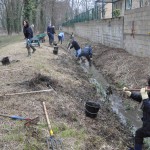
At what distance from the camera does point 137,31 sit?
16.4 meters

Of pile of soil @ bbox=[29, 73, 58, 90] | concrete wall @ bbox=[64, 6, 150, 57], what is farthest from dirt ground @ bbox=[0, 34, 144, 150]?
concrete wall @ bbox=[64, 6, 150, 57]

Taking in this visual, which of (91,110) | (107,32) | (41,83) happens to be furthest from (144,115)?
(107,32)

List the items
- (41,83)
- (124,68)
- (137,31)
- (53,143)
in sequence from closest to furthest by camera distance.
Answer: (53,143) → (41,83) → (124,68) → (137,31)

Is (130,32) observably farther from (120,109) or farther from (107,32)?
(120,109)

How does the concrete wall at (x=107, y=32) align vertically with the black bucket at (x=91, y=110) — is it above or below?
above

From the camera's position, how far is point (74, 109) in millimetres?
8703

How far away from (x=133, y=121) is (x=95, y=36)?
20343mm

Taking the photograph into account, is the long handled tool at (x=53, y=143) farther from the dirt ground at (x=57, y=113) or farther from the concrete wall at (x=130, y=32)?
the concrete wall at (x=130, y=32)

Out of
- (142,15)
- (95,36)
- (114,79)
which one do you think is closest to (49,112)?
(114,79)

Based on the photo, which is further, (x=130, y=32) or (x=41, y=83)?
(x=130, y=32)

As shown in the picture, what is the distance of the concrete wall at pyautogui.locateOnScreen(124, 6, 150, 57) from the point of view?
49.0 ft

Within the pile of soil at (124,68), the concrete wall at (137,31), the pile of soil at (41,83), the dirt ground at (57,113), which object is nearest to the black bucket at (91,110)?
the dirt ground at (57,113)

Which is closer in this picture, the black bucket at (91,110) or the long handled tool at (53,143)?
the long handled tool at (53,143)

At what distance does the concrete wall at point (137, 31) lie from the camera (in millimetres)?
14922
